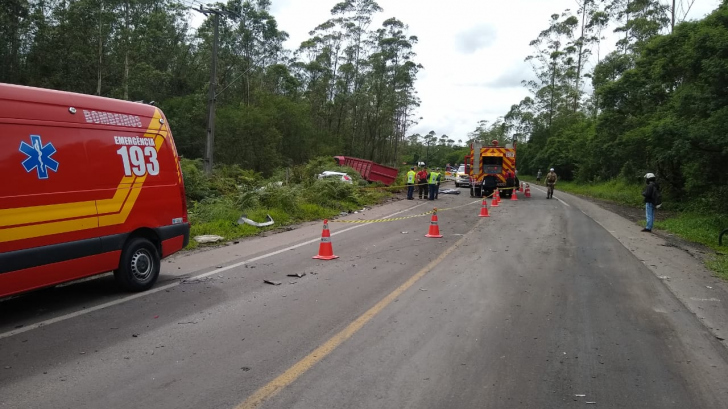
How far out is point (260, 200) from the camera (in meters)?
16.2

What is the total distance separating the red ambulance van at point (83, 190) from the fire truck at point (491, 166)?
2183 centimetres

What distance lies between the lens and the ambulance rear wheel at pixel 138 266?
21.4 feet

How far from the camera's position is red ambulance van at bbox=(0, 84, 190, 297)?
519cm

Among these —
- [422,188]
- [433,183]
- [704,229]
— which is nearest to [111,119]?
[704,229]

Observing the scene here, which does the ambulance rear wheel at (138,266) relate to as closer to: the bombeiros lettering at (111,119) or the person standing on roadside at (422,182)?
the bombeiros lettering at (111,119)

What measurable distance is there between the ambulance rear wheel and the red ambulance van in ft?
0.04

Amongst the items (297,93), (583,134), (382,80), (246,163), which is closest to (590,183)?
(583,134)

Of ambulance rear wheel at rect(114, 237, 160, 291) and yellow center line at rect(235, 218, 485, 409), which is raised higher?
ambulance rear wheel at rect(114, 237, 160, 291)

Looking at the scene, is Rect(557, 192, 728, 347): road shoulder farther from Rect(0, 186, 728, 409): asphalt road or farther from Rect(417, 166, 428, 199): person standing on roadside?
Rect(417, 166, 428, 199): person standing on roadside

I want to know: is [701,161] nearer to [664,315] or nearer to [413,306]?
[664,315]

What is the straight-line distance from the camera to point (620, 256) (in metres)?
10.3

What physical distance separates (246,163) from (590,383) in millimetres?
36999

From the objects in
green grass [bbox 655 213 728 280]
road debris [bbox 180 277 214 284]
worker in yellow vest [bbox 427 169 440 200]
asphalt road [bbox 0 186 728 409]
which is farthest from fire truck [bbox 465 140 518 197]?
road debris [bbox 180 277 214 284]

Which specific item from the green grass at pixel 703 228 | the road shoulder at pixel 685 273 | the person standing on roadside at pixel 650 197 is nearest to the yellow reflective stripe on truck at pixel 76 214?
the road shoulder at pixel 685 273
